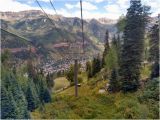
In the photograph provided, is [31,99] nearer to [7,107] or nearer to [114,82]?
[114,82]

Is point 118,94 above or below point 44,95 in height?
above

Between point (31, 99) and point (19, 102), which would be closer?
point (19, 102)

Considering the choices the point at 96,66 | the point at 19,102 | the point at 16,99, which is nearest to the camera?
the point at 19,102

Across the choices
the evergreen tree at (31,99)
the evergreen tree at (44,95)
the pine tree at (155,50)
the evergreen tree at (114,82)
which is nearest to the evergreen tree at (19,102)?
the evergreen tree at (31,99)

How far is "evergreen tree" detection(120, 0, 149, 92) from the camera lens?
2158 inches

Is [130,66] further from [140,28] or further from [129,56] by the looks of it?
[140,28]

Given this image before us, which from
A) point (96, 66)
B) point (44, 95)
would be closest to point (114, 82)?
point (44, 95)

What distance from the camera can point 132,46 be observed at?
5653cm

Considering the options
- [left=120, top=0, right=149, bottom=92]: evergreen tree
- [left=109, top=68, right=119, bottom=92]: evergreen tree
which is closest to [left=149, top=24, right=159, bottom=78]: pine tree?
[left=120, top=0, right=149, bottom=92]: evergreen tree

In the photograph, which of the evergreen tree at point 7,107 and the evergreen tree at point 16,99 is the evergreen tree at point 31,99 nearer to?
the evergreen tree at point 16,99

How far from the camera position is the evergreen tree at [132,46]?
180 feet

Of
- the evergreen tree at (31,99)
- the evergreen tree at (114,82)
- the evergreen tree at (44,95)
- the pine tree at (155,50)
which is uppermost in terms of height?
the pine tree at (155,50)

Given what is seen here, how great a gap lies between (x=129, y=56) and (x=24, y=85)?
21.0 metres

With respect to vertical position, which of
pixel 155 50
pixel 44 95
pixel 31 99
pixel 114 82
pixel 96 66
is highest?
pixel 155 50
